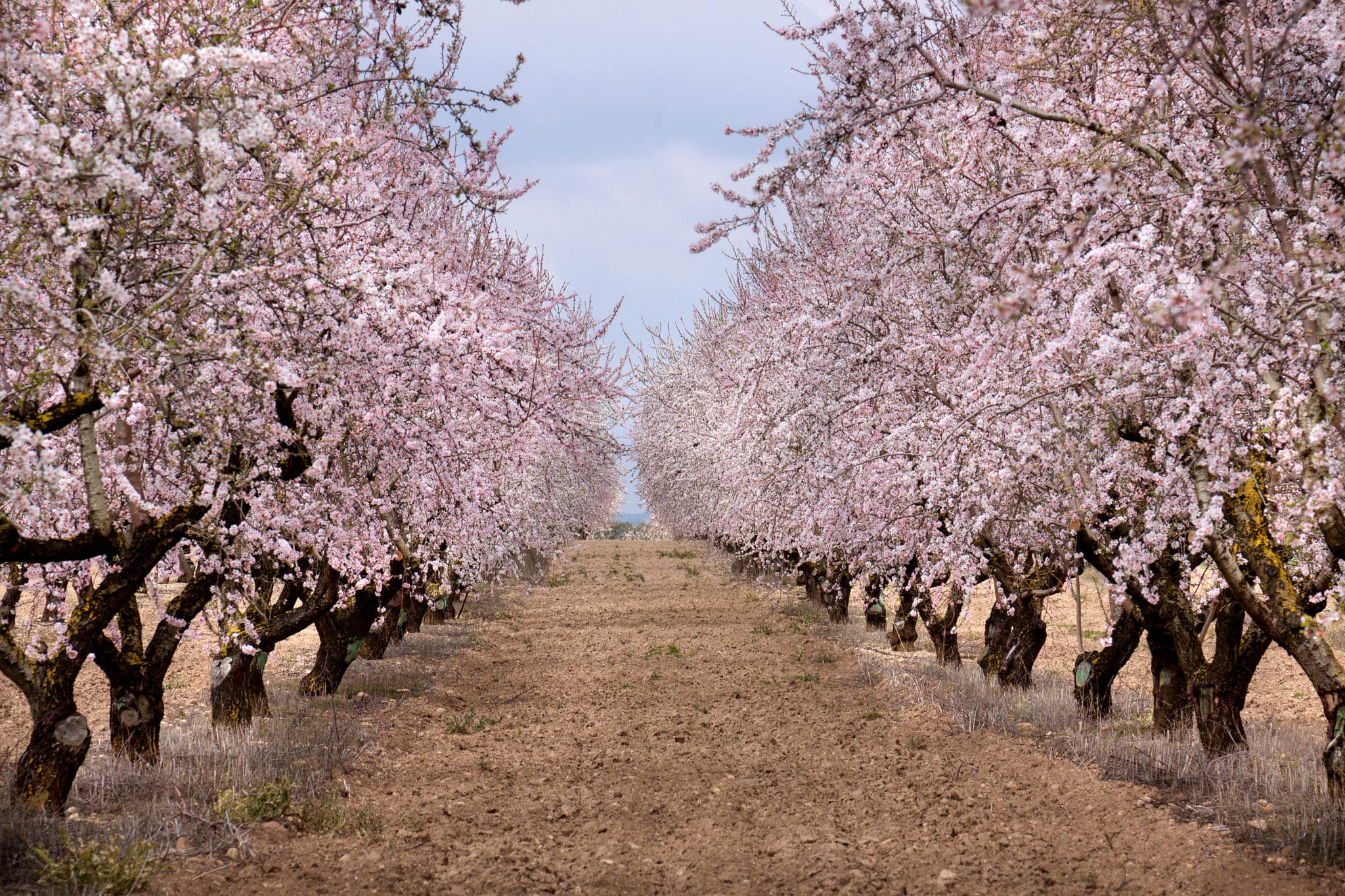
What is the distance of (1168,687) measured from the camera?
1076cm

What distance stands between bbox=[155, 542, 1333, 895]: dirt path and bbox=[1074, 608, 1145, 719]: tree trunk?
1.66 metres

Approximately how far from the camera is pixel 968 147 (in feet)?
24.2

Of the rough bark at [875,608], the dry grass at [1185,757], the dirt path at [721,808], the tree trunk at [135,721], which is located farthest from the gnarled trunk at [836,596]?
the tree trunk at [135,721]

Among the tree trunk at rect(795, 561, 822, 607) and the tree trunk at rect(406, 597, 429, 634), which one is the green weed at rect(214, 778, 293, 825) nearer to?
the tree trunk at rect(406, 597, 429, 634)

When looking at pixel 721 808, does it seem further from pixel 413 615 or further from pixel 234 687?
pixel 413 615

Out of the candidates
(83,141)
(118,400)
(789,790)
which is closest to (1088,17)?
(83,141)

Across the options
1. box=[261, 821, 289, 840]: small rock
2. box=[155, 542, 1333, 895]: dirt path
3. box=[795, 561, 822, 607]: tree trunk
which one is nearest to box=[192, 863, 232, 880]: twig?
box=[155, 542, 1333, 895]: dirt path

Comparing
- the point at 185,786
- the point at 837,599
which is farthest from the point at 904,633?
the point at 185,786

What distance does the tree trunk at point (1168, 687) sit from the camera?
10539mm

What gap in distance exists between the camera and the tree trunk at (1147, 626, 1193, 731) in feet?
34.6

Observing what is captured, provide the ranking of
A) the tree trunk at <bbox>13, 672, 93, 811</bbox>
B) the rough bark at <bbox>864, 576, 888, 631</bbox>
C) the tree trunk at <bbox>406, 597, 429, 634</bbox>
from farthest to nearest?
the tree trunk at <bbox>406, 597, 429, 634</bbox> → the rough bark at <bbox>864, 576, 888, 631</bbox> → the tree trunk at <bbox>13, 672, 93, 811</bbox>

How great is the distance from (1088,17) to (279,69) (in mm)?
4686

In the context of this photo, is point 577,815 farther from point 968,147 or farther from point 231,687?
point 968,147

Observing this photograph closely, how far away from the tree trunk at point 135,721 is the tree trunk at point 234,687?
179 cm
